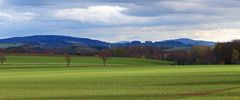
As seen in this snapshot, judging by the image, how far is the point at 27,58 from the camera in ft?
506

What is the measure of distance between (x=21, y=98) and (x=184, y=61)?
426 feet

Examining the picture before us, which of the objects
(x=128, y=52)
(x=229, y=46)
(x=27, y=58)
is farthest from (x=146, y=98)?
(x=128, y=52)

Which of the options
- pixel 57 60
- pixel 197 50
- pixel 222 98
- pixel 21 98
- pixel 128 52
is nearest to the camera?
pixel 222 98

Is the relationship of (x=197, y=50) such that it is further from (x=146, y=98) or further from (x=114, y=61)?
(x=146, y=98)

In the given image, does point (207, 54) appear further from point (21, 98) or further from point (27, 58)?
point (21, 98)

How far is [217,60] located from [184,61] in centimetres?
1027

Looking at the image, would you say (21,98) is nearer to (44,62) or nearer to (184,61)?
(44,62)

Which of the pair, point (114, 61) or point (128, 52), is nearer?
point (114, 61)

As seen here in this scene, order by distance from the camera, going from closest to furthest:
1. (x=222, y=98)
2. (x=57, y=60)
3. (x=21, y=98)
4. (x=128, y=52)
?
(x=222, y=98)
(x=21, y=98)
(x=57, y=60)
(x=128, y=52)

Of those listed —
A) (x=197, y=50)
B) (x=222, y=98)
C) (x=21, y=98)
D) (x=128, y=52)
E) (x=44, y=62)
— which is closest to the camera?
(x=222, y=98)

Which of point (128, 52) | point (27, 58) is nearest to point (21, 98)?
point (27, 58)

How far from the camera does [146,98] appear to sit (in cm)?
2984

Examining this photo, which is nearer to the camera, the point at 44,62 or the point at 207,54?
the point at 44,62

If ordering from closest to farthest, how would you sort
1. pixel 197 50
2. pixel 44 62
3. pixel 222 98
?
pixel 222 98, pixel 44 62, pixel 197 50
